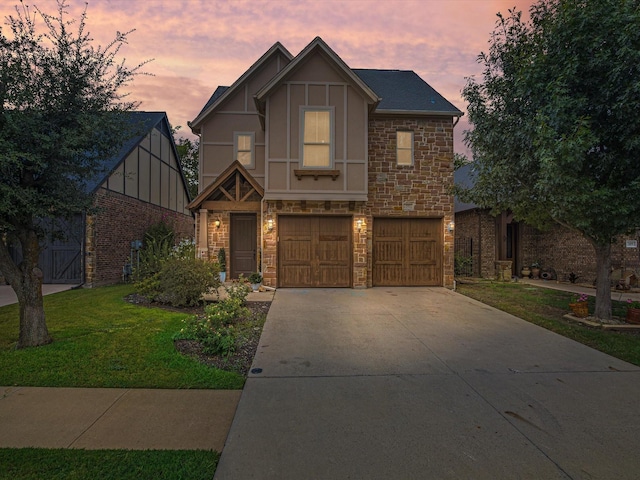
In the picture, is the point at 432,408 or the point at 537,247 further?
the point at 537,247

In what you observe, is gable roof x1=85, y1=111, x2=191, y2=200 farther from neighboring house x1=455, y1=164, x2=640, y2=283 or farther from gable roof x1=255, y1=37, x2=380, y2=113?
neighboring house x1=455, y1=164, x2=640, y2=283

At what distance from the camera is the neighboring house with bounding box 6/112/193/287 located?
11.9 metres

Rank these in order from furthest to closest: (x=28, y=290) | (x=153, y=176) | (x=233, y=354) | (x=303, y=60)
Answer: (x=153, y=176)
(x=303, y=60)
(x=28, y=290)
(x=233, y=354)

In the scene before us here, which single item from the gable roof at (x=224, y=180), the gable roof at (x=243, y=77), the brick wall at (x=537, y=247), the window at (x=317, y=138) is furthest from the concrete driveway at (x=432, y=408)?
the gable roof at (x=243, y=77)

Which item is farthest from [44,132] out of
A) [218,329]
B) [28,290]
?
[218,329]

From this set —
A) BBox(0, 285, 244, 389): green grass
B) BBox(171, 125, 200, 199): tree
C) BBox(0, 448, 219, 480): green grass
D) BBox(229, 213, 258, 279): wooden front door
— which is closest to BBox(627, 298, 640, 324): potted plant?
BBox(0, 285, 244, 389): green grass

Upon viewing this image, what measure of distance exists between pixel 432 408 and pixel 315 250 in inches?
316

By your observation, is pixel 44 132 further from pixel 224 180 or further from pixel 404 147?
pixel 404 147

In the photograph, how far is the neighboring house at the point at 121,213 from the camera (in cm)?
1195

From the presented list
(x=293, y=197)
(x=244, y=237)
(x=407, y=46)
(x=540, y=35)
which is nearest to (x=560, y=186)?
(x=540, y=35)

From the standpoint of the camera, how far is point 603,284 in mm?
6871

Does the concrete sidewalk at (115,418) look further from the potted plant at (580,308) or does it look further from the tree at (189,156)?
the tree at (189,156)

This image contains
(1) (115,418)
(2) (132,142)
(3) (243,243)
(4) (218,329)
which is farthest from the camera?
(2) (132,142)

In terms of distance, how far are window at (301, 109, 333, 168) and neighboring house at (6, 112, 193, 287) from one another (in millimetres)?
4720
